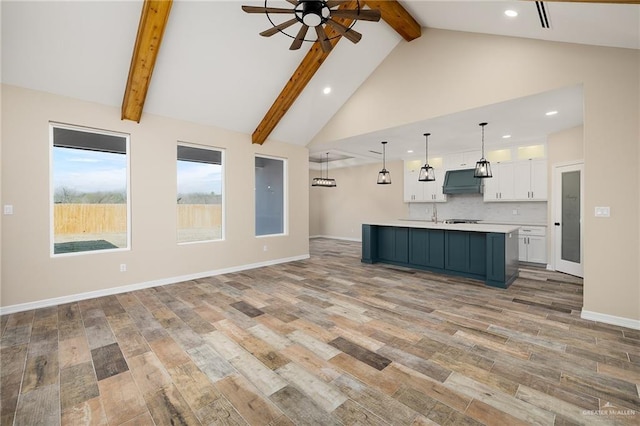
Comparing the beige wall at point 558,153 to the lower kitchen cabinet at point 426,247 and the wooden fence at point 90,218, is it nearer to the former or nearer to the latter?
the lower kitchen cabinet at point 426,247

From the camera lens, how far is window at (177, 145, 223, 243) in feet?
17.1

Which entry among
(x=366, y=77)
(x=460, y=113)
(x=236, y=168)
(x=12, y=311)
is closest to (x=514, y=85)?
(x=460, y=113)

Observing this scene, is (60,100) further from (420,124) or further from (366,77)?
(420,124)

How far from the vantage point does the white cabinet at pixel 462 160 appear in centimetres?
716

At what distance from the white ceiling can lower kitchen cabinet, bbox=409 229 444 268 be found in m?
2.02

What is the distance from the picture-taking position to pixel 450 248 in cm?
528

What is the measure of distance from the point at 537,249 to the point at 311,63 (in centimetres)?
599

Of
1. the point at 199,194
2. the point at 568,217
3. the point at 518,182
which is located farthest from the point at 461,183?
the point at 199,194

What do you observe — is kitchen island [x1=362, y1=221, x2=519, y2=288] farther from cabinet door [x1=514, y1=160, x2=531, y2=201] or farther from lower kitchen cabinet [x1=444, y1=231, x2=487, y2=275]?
cabinet door [x1=514, y1=160, x2=531, y2=201]

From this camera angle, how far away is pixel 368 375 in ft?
7.30

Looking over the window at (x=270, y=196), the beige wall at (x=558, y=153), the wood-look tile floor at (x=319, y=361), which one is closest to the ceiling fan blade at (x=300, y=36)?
the wood-look tile floor at (x=319, y=361)

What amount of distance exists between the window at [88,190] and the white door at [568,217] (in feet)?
25.3

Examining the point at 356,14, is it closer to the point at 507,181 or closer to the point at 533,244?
the point at 507,181

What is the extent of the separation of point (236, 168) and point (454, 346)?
4.86m
